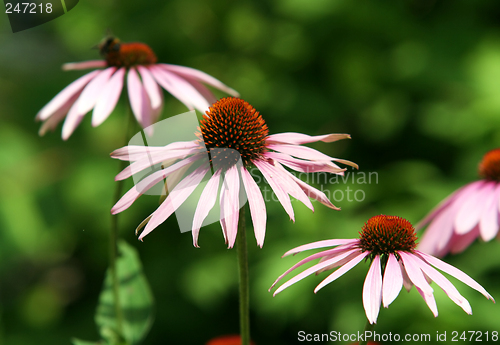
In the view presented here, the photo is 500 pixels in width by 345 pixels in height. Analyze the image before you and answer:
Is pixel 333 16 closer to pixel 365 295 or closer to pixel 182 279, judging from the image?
pixel 182 279

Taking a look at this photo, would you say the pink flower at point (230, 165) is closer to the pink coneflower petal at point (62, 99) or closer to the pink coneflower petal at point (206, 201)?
the pink coneflower petal at point (206, 201)

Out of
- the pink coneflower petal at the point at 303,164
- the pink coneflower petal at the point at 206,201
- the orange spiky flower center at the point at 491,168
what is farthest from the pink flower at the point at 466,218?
the pink coneflower petal at the point at 206,201

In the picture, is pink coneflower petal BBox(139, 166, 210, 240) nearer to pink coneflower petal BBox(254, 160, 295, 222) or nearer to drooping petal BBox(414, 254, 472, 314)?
pink coneflower petal BBox(254, 160, 295, 222)

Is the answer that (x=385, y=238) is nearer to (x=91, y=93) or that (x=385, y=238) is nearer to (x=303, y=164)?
(x=303, y=164)

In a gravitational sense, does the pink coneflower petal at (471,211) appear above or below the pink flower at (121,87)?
below

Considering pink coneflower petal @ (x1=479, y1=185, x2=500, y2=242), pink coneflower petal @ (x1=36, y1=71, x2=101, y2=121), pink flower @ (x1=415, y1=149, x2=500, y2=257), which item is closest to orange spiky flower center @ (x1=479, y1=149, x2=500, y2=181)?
pink flower @ (x1=415, y1=149, x2=500, y2=257)

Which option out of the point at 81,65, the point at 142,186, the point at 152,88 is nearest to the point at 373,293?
the point at 142,186

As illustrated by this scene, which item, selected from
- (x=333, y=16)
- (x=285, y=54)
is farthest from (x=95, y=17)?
(x=333, y=16)
